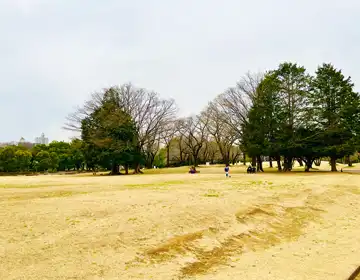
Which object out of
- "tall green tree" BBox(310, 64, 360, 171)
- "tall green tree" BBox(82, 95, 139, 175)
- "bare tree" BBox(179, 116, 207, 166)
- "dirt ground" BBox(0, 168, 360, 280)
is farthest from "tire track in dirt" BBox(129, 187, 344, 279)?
"bare tree" BBox(179, 116, 207, 166)

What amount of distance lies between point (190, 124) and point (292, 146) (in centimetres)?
2351

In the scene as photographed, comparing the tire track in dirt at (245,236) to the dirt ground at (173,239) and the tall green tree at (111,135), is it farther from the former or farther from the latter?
the tall green tree at (111,135)

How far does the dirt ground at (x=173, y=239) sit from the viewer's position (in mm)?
6004

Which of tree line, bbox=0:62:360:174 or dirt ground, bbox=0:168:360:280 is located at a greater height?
tree line, bbox=0:62:360:174

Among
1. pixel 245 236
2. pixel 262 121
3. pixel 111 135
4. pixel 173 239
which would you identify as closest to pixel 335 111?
pixel 262 121

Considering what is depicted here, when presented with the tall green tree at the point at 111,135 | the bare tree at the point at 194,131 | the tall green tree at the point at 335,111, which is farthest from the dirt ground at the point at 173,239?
the bare tree at the point at 194,131

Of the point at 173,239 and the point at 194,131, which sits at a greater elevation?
the point at 194,131

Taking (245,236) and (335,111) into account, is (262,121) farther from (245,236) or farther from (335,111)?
(245,236)

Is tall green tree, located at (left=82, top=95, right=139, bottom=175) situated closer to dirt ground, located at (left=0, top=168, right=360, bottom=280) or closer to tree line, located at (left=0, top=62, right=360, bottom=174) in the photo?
tree line, located at (left=0, top=62, right=360, bottom=174)

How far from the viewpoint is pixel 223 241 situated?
783cm

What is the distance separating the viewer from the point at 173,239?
7438mm

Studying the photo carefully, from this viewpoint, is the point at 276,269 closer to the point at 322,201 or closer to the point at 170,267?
the point at 170,267

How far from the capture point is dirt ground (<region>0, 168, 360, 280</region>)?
6.00 meters

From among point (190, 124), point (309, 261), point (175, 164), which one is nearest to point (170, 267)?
point (309, 261)
